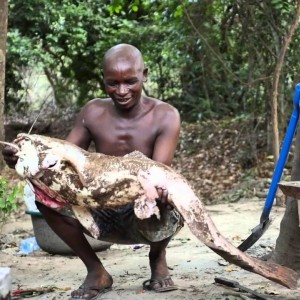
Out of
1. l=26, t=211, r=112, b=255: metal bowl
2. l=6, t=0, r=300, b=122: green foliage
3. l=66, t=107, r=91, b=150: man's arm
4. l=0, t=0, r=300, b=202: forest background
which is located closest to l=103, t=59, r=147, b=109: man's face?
l=66, t=107, r=91, b=150: man's arm

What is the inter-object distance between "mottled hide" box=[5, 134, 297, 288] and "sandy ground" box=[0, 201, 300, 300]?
1.43ft

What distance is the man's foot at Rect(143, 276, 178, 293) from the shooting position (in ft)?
10.2

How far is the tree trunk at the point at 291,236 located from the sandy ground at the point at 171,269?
0.17 metres

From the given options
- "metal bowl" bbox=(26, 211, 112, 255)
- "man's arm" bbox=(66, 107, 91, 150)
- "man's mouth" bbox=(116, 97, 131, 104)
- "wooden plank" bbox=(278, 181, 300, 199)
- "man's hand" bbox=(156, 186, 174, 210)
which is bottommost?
"metal bowl" bbox=(26, 211, 112, 255)

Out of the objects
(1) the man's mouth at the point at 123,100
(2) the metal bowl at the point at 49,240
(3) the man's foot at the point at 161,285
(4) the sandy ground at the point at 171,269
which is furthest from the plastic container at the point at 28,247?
(1) the man's mouth at the point at 123,100

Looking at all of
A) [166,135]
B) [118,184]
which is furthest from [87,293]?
[166,135]

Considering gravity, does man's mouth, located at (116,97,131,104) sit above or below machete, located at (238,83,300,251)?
above

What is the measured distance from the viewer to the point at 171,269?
3760mm

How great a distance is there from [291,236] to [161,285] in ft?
2.59

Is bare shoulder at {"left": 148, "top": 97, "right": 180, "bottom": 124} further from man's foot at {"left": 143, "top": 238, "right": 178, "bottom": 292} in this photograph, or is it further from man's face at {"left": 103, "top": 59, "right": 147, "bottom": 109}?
man's foot at {"left": 143, "top": 238, "right": 178, "bottom": 292}

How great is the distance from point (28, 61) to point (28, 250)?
5.71 m

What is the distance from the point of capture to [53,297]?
10.3 feet

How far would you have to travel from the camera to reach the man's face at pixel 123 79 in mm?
3000

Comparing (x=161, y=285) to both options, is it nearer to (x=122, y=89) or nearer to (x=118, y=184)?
(x=118, y=184)
